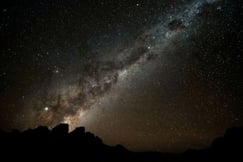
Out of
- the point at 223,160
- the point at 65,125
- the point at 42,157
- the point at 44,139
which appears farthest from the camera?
the point at 65,125

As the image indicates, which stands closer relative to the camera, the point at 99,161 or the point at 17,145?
the point at 17,145

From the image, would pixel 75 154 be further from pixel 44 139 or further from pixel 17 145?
pixel 17 145

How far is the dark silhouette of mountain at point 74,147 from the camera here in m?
47.5

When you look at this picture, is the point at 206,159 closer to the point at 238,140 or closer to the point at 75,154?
the point at 238,140

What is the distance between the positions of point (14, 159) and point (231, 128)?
4139 cm

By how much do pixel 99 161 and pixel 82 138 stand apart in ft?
31.6

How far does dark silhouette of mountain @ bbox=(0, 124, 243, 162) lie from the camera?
47.5m

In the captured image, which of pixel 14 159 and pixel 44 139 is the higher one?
pixel 44 139

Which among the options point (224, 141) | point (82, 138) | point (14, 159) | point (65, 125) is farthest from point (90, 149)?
point (224, 141)

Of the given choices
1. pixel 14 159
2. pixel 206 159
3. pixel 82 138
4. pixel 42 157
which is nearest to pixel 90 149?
pixel 82 138

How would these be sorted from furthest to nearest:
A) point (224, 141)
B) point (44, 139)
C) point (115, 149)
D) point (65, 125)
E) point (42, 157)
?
point (115, 149) < point (65, 125) < point (44, 139) < point (42, 157) < point (224, 141)

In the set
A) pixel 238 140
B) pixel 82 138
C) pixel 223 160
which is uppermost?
pixel 82 138

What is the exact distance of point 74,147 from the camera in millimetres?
65875

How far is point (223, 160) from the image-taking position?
4556 centimetres
